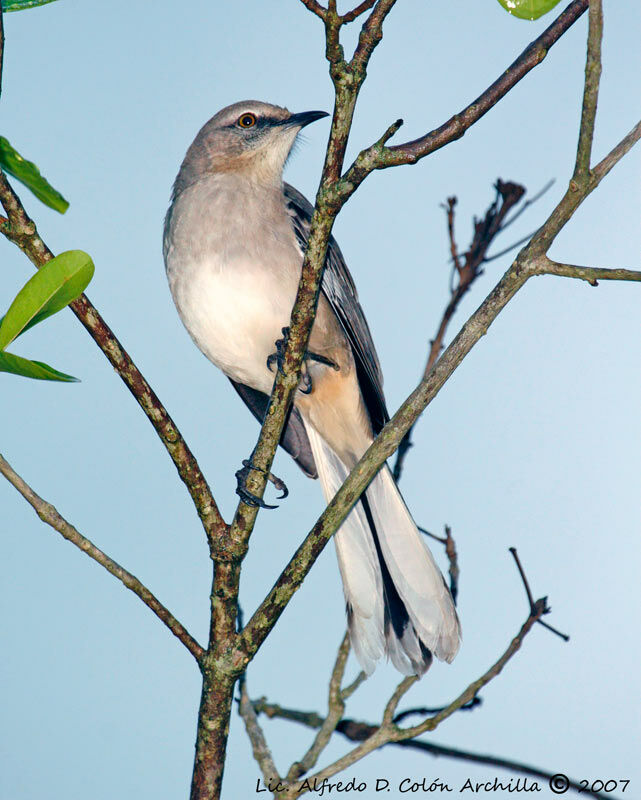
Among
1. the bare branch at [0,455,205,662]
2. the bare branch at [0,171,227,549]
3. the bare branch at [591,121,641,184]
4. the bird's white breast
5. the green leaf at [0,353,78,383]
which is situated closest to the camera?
the green leaf at [0,353,78,383]

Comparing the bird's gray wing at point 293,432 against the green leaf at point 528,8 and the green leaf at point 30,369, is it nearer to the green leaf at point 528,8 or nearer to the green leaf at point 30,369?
the green leaf at point 30,369

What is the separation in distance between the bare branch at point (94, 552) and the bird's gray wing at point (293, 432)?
1904mm

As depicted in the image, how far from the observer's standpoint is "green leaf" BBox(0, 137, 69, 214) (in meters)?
2.62

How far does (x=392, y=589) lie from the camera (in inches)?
159

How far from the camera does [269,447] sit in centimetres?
298

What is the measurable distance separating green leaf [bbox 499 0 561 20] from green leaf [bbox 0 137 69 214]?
5.13 feet

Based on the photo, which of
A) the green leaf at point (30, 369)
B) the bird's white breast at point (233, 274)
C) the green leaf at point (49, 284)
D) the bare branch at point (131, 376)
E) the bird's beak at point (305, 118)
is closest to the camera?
the green leaf at point (30, 369)

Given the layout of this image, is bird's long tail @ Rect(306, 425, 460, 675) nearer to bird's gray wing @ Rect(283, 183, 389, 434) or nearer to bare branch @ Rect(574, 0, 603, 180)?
bird's gray wing @ Rect(283, 183, 389, 434)

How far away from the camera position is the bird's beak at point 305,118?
4746mm

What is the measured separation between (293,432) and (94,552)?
90.3 inches

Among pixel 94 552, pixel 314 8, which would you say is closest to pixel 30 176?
pixel 314 8

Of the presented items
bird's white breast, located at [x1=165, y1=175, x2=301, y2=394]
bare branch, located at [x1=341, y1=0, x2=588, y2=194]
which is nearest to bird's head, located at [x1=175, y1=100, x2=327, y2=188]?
bird's white breast, located at [x1=165, y1=175, x2=301, y2=394]

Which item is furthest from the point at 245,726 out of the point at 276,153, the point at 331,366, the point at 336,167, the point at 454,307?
the point at 276,153

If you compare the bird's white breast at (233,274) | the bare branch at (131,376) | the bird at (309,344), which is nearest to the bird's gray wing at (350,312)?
the bird at (309,344)
